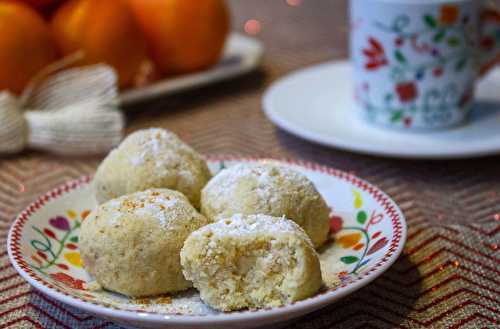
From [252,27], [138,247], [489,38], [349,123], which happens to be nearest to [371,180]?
[349,123]

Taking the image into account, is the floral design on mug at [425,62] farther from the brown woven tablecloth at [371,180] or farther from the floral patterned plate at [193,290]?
the floral patterned plate at [193,290]

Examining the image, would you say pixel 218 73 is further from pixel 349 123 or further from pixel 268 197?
pixel 268 197

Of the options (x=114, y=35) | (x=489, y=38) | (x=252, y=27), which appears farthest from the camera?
(x=252, y=27)

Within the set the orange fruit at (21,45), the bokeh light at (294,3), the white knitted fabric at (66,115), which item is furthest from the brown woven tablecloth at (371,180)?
the bokeh light at (294,3)

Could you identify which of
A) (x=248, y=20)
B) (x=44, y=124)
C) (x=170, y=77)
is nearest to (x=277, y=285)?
(x=44, y=124)

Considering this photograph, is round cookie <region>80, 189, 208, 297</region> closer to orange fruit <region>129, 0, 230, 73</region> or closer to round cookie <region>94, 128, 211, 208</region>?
round cookie <region>94, 128, 211, 208</region>

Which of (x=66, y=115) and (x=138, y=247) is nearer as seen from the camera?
(x=138, y=247)

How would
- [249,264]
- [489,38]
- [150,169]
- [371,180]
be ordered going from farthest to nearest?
[489,38] < [371,180] < [150,169] < [249,264]
